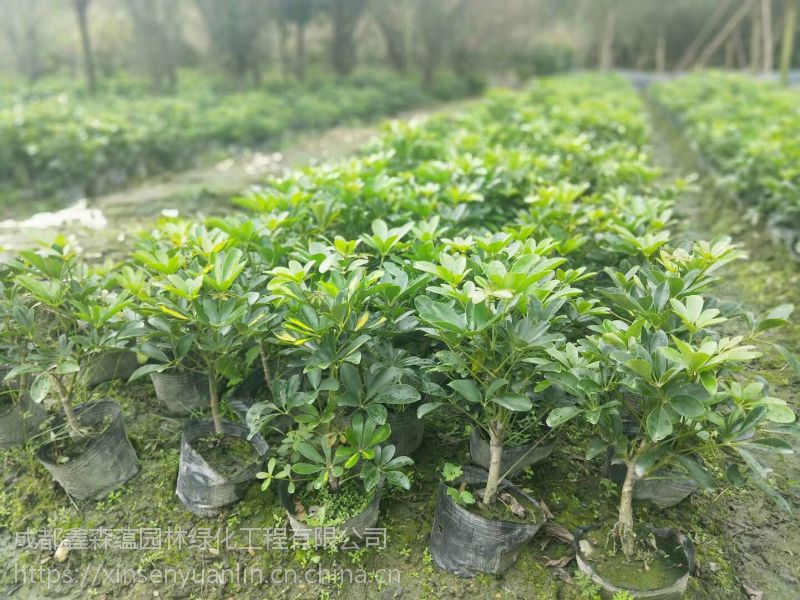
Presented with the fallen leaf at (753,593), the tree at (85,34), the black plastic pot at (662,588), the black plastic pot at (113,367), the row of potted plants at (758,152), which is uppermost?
the tree at (85,34)

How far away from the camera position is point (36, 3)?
17.5m

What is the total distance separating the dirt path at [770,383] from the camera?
181 cm

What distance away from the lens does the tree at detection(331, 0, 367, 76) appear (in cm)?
1864

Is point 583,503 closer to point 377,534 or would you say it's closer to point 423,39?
point 377,534

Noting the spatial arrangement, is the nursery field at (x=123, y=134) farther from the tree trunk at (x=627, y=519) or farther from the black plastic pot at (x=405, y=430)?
the tree trunk at (x=627, y=519)

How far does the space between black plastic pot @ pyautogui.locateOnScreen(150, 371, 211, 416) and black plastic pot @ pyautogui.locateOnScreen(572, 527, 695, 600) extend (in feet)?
5.32

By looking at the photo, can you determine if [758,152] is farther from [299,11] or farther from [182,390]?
[299,11]

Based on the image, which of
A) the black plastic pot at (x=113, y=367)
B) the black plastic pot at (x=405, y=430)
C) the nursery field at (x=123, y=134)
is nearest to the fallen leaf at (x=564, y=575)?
the black plastic pot at (x=405, y=430)

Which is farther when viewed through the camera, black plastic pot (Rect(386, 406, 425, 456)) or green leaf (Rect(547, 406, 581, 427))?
black plastic pot (Rect(386, 406, 425, 456))

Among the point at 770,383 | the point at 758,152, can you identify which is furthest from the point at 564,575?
the point at 758,152

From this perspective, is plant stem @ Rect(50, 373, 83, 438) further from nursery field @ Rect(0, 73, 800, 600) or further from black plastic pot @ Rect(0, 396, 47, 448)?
black plastic pot @ Rect(0, 396, 47, 448)

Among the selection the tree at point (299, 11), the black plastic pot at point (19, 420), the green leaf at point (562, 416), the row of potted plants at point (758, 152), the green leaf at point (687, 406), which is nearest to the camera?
the green leaf at point (687, 406)

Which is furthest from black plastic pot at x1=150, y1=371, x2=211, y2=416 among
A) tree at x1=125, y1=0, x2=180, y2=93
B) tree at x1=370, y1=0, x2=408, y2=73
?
tree at x1=370, y1=0, x2=408, y2=73

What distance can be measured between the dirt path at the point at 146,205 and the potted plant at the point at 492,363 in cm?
156
